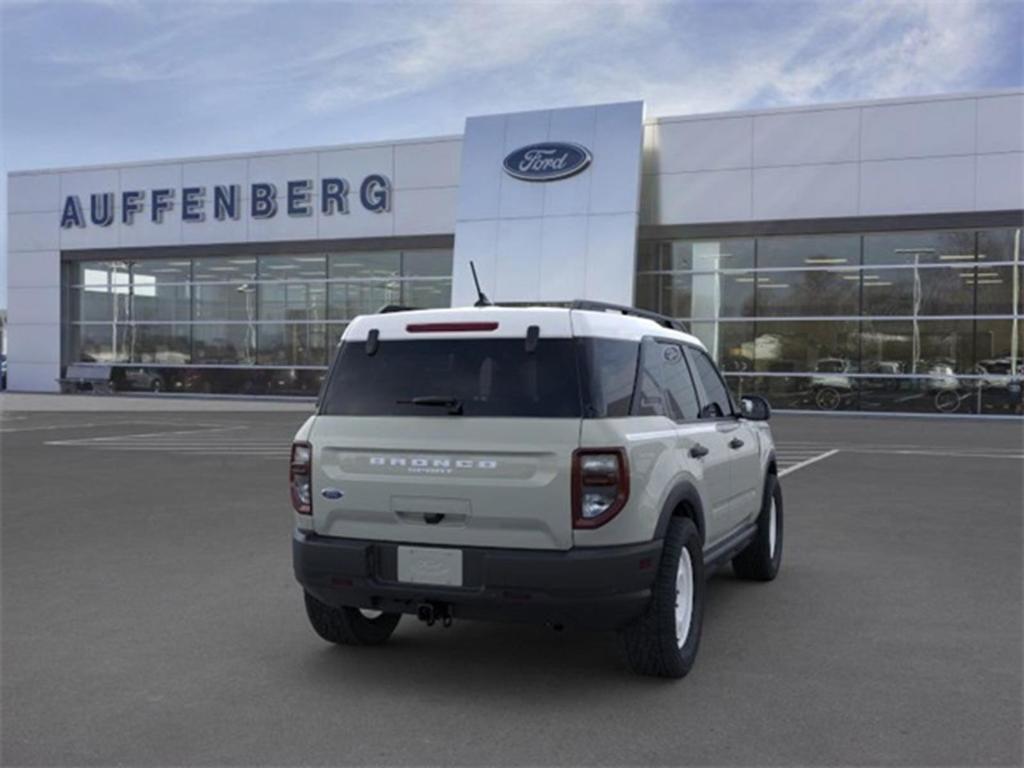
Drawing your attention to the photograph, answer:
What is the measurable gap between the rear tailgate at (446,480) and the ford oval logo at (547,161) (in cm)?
2260

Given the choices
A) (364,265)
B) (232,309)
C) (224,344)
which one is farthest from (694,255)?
(224,344)

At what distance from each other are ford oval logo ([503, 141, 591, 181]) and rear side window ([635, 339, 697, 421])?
21.4 meters

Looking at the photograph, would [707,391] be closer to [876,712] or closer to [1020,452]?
[876,712]

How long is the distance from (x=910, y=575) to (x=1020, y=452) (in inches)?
444

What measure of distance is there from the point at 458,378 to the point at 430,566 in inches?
35.7

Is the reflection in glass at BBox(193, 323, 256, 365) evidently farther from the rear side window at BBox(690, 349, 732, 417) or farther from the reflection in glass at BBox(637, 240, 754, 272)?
the rear side window at BBox(690, 349, 732, 417)

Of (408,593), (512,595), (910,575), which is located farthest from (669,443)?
(910,575)

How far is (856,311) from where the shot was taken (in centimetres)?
2608

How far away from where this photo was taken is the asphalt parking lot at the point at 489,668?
162 inches

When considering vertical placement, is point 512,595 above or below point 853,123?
below

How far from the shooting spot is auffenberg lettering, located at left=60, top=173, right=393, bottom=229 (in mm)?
30500

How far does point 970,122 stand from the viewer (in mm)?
24047

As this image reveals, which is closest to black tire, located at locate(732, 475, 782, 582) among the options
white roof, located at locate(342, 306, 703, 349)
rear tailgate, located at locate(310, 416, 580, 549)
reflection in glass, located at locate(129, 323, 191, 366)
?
white roof, located at locate(342, 306, 703, 349)

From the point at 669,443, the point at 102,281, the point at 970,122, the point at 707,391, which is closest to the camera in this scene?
the point at 669,443
